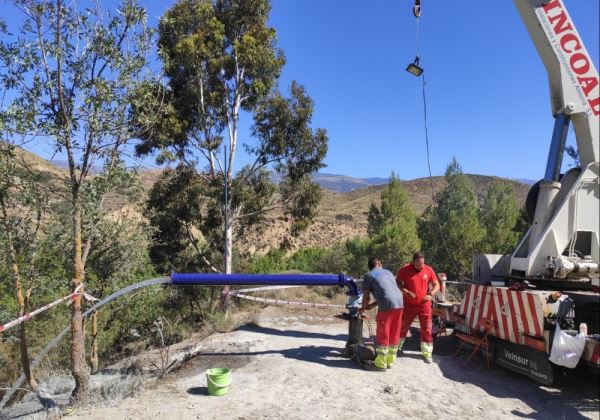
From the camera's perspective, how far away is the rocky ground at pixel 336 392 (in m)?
5.71

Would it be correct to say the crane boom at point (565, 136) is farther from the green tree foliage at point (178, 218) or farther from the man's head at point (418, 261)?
the green tree foliage at point (178, 218)

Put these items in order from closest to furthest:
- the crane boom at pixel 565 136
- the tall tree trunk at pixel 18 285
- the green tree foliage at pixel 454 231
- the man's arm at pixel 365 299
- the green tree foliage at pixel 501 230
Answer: the crane boom at pixel 565 136 < the man's arm at pixel 365 299 < the tall tree trunk at pixel 18 285 < the green tree foliage at pixel 454 231 < the green tree foliage at pixel 501 230

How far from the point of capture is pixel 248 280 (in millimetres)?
7477

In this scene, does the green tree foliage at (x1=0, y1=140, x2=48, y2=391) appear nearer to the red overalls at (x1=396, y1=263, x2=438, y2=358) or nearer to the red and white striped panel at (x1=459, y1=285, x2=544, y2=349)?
the red overalls at (x1=396, y1=263, x2=438, y2=358)

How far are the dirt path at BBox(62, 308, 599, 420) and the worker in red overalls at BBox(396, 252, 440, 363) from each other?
369mm

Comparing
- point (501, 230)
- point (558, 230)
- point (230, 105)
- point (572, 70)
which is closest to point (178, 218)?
point (230, 105)

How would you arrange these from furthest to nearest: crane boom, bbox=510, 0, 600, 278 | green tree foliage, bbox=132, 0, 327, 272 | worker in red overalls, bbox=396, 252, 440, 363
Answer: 1. green tree foliage, bbox=132, 0, 327, 272
2. worker in red overalls, bbox=396, 252, 440, 363
3. crane boom, bbox=510, 0, 600, 278

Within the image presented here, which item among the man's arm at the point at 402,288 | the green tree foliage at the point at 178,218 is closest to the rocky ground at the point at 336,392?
the man's arm at the point at 402,288

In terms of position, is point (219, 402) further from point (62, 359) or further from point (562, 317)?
point (62, 359)

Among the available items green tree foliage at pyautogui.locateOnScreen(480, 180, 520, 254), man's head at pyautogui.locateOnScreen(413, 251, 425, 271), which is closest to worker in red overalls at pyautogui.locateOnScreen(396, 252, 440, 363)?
man's head at pyautogui.locateOnScreen(413, 251, 425, 271)

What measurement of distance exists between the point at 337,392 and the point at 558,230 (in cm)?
371

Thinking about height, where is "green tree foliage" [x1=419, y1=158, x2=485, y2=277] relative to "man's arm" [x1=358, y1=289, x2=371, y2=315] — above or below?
above

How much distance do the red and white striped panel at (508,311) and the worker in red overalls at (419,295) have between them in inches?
26.7

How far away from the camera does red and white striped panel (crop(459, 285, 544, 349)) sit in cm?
623
